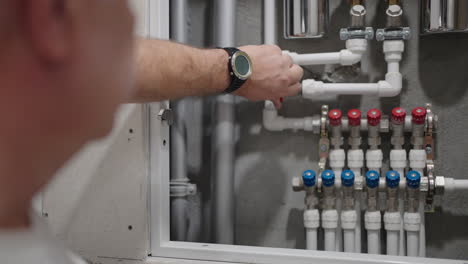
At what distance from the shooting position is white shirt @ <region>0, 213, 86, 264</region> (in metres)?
0.23

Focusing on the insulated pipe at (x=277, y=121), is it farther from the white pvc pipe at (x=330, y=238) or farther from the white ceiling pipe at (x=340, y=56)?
the white pvc pipe at (x=330, y=238)

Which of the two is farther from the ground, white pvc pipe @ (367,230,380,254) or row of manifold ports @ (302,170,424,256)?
row of manifold ports @ (302,170,424,256)

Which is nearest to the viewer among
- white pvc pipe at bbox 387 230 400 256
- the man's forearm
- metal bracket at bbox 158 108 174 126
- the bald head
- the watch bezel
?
the bald head

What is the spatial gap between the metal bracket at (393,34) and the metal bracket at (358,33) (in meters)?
0.02

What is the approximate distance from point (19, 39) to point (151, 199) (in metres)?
0.97

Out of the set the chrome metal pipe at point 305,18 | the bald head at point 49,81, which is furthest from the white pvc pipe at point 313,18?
the bald head at point 49,81

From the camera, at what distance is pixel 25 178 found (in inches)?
8.3

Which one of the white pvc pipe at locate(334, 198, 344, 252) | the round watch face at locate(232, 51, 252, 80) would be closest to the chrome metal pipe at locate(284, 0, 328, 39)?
the round watch face at locate(232, 51, 252, 80)

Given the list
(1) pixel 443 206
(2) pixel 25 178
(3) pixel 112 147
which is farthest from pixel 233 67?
(2) pixel 25 178

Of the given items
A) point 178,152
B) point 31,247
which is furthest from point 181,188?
point 31,247

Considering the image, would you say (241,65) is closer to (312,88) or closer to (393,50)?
(312,88)

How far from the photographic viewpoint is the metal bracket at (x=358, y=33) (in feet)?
3.95

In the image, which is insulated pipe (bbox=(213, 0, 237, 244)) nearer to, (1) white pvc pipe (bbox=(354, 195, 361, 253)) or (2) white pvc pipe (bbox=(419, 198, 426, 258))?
(1) white pvc pipe (bbox=(354, 195, 361, 253))

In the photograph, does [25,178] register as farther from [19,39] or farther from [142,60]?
[142,60]
